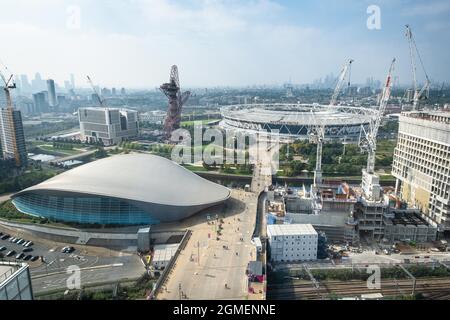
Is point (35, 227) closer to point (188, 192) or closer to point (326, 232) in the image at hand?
point (188, 192)

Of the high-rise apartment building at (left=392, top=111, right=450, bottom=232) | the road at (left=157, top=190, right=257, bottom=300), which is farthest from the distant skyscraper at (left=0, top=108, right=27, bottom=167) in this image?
the high-rise apartment building at (left=392, top=111, right=450, bottom=232)

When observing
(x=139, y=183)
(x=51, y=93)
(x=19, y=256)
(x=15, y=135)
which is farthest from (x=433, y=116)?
(x=51, y=93)

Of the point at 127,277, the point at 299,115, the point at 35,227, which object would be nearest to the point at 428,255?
the point at 127,277

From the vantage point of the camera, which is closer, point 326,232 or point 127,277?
point 127,277

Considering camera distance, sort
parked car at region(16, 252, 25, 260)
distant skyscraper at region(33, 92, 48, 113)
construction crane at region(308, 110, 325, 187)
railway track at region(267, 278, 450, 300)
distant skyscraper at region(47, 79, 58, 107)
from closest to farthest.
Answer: railway track at region(267, 278, 450, 300), parked car at region(16, 252, 25, 260), construction crane at region(308, 110, 325, 187), distant skyscraper at region(33, 92, 48, 113), distant skyscraper at region(47, 79, 58, 107)

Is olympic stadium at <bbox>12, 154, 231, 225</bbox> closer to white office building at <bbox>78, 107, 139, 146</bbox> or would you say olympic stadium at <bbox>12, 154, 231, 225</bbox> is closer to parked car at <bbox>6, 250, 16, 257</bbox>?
parked car at <bbox>6, 250, 16, 257</bbox>

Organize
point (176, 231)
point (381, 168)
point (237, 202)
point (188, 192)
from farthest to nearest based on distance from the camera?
point (381, 168)
point (237, 202)
point (188, 192)
point (176, 231)
